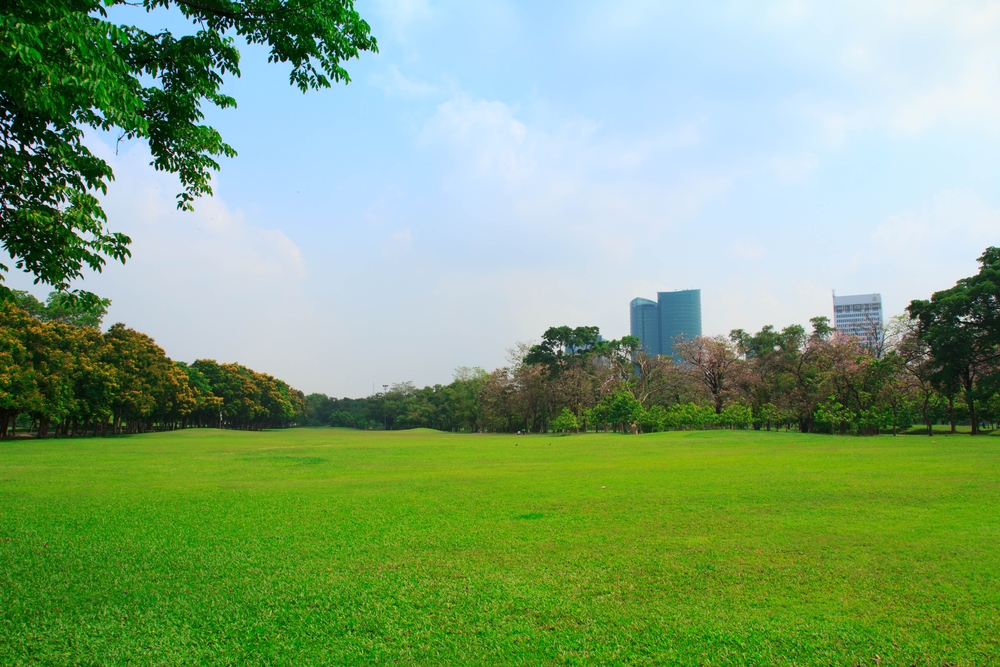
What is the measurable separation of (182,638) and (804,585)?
4615 mm

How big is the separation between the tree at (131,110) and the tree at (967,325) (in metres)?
33.4

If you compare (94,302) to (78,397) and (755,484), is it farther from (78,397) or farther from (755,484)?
(78,397)

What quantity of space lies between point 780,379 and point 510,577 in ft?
143

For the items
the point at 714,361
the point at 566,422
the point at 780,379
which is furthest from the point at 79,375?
the point at 780,379

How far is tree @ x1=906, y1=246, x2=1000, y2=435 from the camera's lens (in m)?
28.2

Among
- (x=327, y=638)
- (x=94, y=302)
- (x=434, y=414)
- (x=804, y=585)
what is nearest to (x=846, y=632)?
(x=804, y=585)

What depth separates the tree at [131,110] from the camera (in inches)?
173

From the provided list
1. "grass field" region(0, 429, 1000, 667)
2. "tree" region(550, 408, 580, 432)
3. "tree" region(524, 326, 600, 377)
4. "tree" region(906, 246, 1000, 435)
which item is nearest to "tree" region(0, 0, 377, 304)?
"grass field" region(0, 429, 1000, 667)

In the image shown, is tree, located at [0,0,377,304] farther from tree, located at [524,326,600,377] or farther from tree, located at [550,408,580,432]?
tree, located at [524,326,600,377]

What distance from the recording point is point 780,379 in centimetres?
4297

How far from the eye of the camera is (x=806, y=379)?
135ft

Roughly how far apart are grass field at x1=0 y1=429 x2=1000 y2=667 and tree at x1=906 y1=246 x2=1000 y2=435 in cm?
2387

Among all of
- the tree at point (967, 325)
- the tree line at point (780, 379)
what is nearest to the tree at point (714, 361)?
the tree line at point (780, 379)

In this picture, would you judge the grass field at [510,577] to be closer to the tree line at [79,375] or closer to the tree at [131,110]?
the tree at [131,110]
